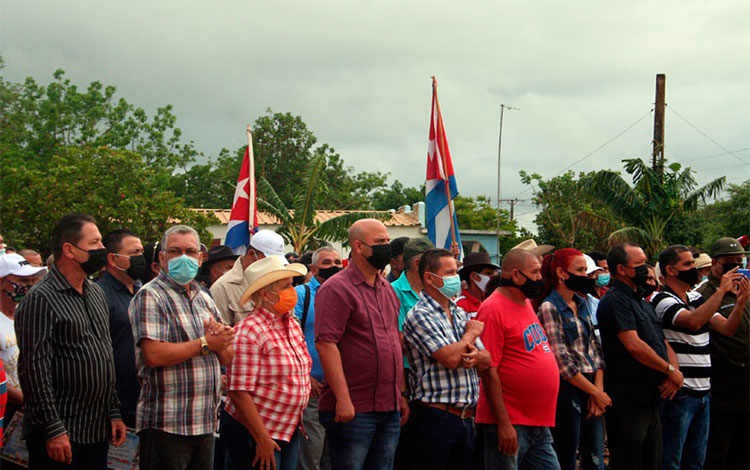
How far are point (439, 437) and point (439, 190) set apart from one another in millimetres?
4920

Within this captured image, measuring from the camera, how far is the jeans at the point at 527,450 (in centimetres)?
492

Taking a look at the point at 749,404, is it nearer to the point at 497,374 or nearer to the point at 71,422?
the point at 497,374

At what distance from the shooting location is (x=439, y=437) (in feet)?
15.0

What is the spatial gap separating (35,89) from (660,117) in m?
29.7

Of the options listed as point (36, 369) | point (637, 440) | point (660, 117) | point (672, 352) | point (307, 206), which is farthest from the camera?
point (307, 206)

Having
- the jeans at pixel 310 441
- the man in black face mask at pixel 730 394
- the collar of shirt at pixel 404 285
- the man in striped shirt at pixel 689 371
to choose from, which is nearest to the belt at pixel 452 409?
the collar of shirt at pixel 404 285

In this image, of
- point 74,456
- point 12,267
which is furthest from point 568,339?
point 12,267

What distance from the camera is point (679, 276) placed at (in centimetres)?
660

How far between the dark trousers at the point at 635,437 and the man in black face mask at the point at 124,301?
3849mm

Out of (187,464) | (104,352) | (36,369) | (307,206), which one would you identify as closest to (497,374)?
(187,464)

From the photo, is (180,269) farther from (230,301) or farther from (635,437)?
(635,437)

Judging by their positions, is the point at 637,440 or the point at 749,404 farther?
the point at 749,404

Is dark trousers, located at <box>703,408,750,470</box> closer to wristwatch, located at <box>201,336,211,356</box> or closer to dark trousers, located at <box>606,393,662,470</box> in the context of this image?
dark trousers, located at <box>606,393,662,470</box>

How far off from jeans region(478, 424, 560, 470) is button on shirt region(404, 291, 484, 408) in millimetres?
514
